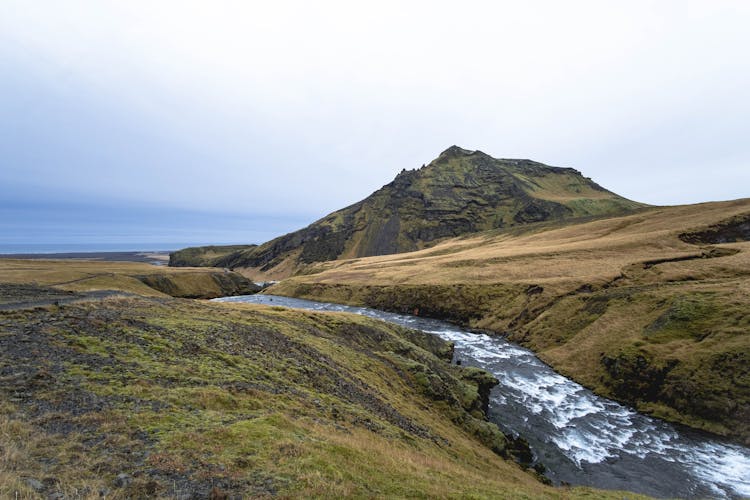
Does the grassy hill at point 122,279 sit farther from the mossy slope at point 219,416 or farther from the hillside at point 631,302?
the hillside at point 631,302

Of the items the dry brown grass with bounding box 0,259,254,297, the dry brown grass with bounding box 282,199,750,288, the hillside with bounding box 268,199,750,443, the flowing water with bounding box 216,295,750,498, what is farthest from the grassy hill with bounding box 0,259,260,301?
the flowing water with bounding box 216,295,750,498

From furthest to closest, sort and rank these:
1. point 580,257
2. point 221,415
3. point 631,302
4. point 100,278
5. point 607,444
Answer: point 580,257, point 100,278, point 631,302, point 607,444, point 221,415

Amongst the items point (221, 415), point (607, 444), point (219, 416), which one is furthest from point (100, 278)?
point (607, 444)

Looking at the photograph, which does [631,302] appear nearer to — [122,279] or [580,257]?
[580,257]

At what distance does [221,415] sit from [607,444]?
3069 centimetres

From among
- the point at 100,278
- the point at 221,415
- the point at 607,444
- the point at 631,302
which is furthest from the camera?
the point at 100,278

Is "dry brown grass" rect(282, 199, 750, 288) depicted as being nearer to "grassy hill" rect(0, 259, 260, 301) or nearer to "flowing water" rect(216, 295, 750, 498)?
"flowing water" rect(216, 295, 750, 498)

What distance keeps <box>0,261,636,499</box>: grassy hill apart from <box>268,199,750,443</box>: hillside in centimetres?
1839

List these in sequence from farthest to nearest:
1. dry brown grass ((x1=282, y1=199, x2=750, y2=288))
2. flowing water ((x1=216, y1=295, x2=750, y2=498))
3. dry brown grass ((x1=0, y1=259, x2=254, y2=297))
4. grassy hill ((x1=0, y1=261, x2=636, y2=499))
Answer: dry brown grass ((x1=282, y1=199, x2=750, y2=288)) → dry brown grass ((x1=0, y1=259, x2=254, y2=297)) → flowing water ((x1=216, y1=295, x2=750, y2=498)) → grassy hill ((x1=0, y1=261, x2=636, y2=499))

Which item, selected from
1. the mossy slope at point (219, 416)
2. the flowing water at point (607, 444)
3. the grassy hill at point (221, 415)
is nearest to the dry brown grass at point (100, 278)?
the grassy hill at point (221, 415)

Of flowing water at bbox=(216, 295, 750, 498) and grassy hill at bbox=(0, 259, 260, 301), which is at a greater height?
grassy hill at bbox=(0, 259, 260, 301)

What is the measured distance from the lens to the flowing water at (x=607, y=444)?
80.5 ft

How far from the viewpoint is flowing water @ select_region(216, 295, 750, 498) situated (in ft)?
80.5

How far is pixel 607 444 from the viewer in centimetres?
2970
